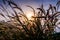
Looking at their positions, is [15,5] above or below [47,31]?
above

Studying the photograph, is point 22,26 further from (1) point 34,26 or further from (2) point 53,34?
(2) point 53,34

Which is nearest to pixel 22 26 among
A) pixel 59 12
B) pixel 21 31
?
pixel 21 31

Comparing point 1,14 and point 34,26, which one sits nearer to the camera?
point 34,26

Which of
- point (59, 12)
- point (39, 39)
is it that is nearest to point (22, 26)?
point (39, 39)

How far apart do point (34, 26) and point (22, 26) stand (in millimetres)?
205

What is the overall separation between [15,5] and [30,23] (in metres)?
0.41

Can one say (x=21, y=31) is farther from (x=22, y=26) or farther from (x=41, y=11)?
(x=41, y=11)

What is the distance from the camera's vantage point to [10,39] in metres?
3.57

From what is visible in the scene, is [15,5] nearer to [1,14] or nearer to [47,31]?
[1,14]

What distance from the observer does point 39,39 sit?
3488 mm

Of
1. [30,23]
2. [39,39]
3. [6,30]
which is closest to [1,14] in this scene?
[6,30]

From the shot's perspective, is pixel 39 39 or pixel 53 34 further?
pixel 53 34

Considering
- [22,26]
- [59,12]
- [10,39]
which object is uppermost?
[59,12]

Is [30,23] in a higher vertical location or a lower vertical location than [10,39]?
higher
